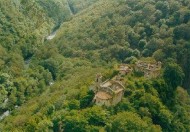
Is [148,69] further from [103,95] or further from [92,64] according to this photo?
[92,64]

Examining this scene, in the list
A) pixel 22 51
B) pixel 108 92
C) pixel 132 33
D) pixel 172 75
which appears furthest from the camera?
pixel 22 51

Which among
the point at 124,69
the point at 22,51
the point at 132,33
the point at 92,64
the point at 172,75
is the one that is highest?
the point at 124,69

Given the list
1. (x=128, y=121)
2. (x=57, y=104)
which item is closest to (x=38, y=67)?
(x=57, y=104)

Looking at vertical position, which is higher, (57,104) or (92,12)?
(57,104)

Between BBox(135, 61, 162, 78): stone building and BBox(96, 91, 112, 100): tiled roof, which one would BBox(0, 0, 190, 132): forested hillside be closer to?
BBox(135, 61, 162, 78): stone building

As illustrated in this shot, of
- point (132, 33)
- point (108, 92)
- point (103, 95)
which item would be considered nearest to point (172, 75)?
point (108, 92)

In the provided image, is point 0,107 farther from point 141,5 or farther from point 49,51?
point 141,5

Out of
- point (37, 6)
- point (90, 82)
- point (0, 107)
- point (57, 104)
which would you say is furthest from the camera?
point (37, 6)
